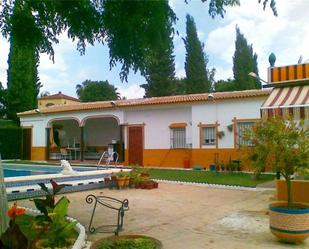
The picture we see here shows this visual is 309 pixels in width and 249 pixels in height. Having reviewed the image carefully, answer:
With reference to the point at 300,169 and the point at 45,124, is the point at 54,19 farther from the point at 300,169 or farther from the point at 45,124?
the point at 45,124

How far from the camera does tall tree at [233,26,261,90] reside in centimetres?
5816

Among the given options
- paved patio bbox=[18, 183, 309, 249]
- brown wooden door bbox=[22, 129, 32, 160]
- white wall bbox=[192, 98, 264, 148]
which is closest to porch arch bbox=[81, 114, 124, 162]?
brown wooden door bbox=[22, 129, 32, 160]

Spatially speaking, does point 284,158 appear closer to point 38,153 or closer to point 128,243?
point 128,243

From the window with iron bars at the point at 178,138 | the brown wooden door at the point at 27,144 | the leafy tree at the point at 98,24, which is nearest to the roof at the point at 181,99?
the window with iron bars at the point at 178,138

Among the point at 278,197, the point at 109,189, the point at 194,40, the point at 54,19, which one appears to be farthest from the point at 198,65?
the point at 54,19

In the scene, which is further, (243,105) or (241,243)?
(243,105)

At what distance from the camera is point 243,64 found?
6044cm

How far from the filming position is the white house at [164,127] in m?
27.2

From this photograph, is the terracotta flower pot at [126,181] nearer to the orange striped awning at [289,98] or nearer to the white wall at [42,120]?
the orange striped awning at [289,98]

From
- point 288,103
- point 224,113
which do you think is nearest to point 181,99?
point 224,113

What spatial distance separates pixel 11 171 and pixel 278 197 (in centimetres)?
2397

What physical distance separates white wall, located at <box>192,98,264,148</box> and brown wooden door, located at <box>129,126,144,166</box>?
5424 mm

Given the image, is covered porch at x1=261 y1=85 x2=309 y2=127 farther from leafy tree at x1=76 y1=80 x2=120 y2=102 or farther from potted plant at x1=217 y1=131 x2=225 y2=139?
leafy tree at x1=76 y1=80 x2=120 y2=102

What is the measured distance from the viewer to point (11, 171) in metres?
30.8
